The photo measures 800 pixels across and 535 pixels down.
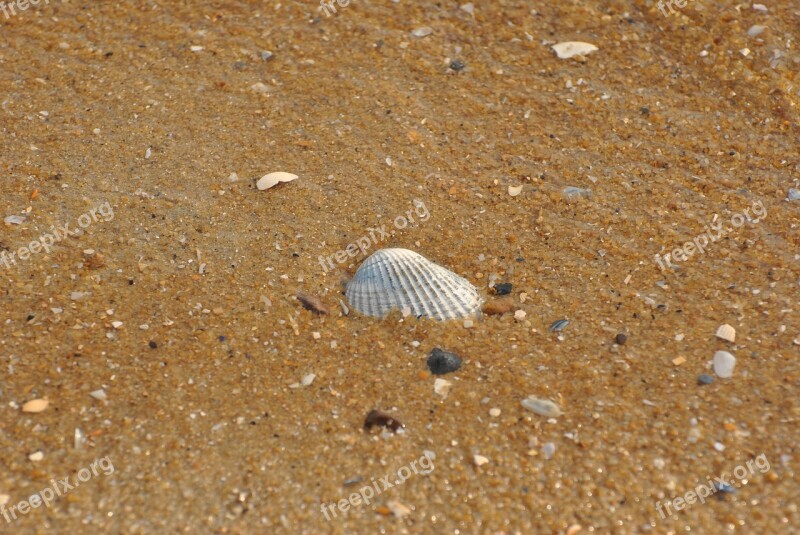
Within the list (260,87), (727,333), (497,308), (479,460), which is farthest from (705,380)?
(260,87)

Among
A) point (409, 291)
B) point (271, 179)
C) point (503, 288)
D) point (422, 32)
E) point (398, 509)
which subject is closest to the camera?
point (398, 509)

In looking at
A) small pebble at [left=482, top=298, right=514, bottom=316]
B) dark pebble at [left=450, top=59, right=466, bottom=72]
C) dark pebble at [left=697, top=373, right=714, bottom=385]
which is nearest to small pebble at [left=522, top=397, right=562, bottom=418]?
small pebble at [left=482, top=298, right=514, bottom=316]

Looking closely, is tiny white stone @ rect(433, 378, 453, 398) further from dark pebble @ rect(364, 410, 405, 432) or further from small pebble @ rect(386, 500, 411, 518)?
small pebble @ rect(386, 500, 411, 518)

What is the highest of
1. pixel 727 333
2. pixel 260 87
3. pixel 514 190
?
pixel 260 87

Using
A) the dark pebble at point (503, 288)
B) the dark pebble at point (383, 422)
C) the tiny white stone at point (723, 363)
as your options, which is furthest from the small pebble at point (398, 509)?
the tiny white stone at point (723, 363)

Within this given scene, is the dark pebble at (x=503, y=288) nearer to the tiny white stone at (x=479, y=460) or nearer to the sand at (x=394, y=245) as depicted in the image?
the sand at (x=394, y=245)

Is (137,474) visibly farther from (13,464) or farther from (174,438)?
(13,464)

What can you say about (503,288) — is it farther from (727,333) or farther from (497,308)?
(727,333)
